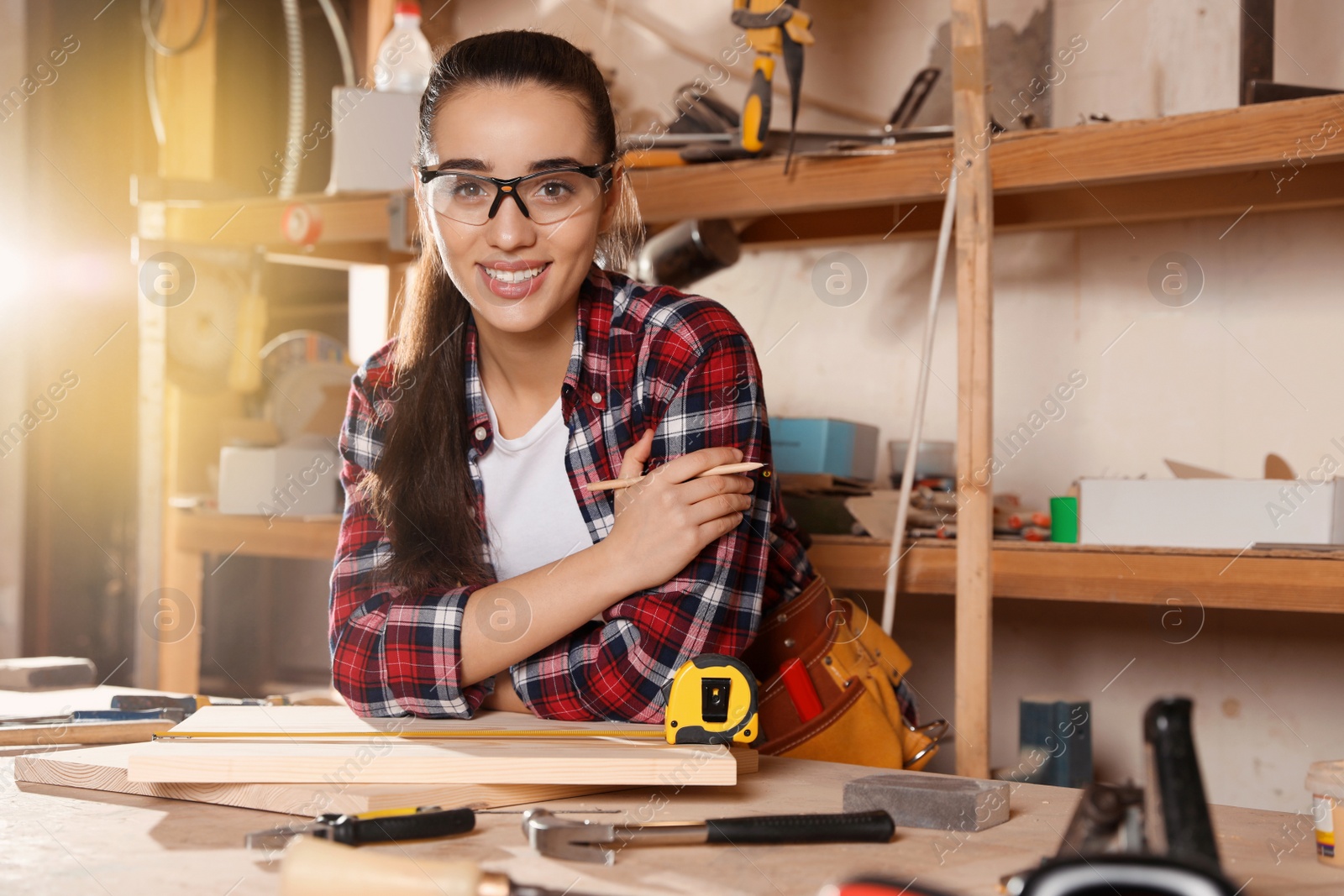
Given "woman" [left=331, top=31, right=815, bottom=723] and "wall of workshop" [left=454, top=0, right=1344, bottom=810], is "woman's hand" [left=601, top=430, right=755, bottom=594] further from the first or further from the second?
"wall of workshop" [left=454, top=0, right=1344, bottom=810]

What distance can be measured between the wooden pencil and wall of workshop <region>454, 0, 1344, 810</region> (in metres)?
1.05

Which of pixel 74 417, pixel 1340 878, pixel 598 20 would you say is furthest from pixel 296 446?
pixel 1340 878

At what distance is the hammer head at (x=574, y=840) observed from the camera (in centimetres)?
72

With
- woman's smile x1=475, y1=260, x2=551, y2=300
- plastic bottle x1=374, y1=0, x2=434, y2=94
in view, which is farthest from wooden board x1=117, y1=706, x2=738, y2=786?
plastic bottle x1=374, y1=0, x2=434, y2=94

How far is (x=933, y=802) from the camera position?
813 mm

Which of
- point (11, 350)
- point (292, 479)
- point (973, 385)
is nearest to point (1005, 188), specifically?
point (973, 385)

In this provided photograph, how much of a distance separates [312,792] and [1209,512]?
120 centimetres

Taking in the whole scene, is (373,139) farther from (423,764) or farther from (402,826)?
(402,826)

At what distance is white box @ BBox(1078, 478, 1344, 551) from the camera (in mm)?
1477

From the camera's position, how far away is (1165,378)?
6.47 ft

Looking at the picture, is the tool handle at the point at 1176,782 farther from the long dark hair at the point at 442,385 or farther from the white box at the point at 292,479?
the white box at the point at 292,479

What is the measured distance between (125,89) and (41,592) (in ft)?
4.01

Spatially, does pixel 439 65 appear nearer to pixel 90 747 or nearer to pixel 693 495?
pixel 693 495

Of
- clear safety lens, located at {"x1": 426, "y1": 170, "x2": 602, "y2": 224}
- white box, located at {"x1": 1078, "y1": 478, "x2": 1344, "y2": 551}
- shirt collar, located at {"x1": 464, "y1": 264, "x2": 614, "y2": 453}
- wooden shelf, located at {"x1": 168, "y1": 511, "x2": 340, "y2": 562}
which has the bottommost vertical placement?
wooden shelf, located at {"x1": 168, "y1": 511, "x2": 340, "y2": 562}
